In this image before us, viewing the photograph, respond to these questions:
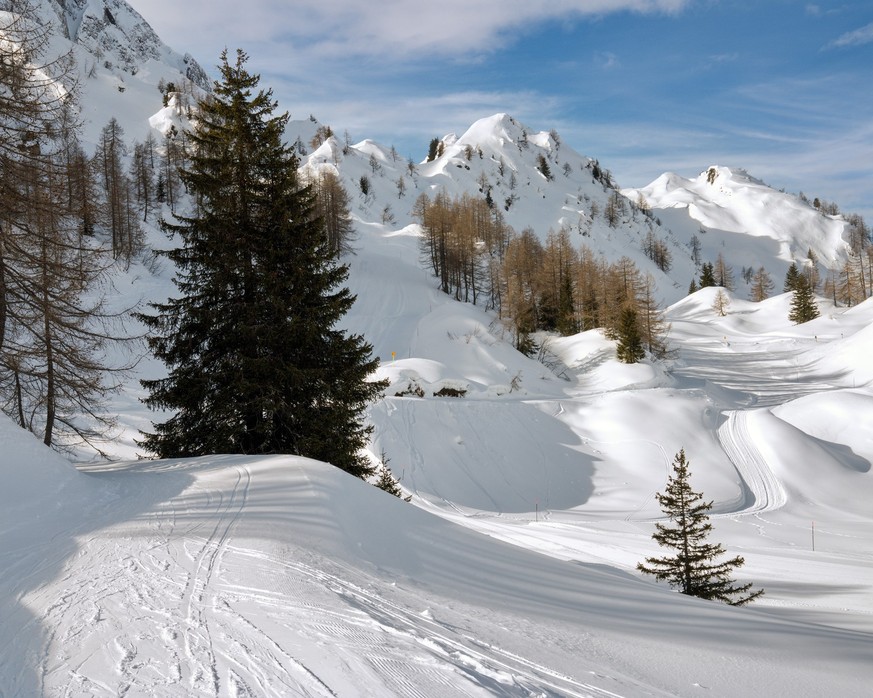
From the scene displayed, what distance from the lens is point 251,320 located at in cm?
1000

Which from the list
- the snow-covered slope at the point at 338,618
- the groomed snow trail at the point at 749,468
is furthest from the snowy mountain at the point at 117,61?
the snow-covered slope at the point at 338,618

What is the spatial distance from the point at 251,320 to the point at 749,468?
2093 cm

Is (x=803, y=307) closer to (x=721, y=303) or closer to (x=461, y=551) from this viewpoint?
(x=721, y=303)

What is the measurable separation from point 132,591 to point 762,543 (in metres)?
16.8

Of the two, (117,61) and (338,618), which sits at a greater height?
(117,61)

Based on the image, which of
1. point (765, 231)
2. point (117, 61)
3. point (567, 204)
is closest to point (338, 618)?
point (567, 204)

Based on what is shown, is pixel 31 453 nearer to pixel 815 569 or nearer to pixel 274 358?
pixel 274 358

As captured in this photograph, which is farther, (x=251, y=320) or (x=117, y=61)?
(x=117, y=61)

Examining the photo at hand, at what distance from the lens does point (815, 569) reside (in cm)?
1225

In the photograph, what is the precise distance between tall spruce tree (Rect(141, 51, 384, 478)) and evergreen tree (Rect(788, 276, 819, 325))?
72.6 metres

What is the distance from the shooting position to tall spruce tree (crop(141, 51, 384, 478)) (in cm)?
999

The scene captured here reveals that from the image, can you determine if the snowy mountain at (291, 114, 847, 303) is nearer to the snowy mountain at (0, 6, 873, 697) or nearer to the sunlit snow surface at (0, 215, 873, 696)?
the snowy mountain at (0, 6, 873, 697)

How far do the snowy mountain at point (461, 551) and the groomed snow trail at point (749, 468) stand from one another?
0.34 feet

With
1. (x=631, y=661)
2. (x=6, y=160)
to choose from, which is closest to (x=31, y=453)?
(x=6, y=160)
